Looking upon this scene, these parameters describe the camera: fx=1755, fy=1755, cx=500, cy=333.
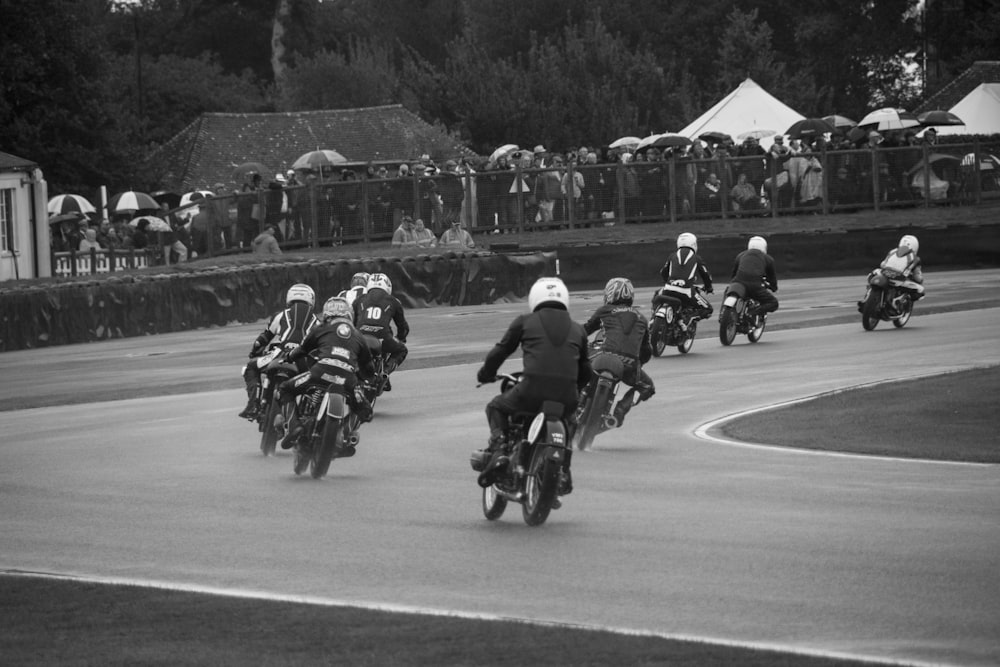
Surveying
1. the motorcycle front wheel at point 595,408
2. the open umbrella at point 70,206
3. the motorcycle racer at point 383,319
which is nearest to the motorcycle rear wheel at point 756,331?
the motorcycle racer at point 383,319

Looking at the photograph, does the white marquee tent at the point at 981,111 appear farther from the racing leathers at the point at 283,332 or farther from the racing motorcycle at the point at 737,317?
the racing leathers at the point at 283,332

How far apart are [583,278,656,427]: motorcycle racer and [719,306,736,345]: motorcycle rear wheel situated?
9101 mm

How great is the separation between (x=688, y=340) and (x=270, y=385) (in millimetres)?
10593

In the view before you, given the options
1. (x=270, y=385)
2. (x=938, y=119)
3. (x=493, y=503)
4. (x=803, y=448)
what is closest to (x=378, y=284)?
(x=270, y=385)

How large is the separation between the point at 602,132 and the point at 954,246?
38.1 meters

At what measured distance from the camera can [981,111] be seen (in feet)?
178

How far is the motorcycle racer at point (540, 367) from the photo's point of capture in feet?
39.1

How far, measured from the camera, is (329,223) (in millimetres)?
40062

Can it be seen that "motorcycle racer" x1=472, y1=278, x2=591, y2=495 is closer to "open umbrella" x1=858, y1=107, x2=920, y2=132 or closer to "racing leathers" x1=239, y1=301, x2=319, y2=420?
"racing leathers" x1=239, y1=301, x2=319, y2=420

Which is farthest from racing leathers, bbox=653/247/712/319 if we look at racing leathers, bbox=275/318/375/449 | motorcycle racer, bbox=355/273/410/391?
racing leathers, bbox=275/318/375/449

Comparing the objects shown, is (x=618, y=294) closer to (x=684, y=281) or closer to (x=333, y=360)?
(x=333, y=360)

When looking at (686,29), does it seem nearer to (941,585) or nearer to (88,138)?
(88,138)

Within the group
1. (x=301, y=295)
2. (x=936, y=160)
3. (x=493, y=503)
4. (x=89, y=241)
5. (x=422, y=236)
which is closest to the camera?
(x=493, y=503)

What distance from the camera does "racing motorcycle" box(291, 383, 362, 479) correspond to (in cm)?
1411
